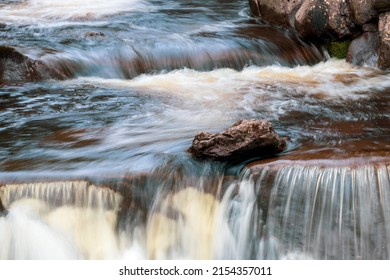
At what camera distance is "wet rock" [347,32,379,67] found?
→ 31.8 feet

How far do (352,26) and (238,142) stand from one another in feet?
16.5

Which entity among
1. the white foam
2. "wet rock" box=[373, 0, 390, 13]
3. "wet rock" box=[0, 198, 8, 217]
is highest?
"wet rock" box=[373, 0, 390, 13]

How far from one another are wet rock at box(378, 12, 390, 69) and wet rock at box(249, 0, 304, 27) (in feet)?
6.15

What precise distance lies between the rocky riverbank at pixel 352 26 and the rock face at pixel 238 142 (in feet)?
14.1

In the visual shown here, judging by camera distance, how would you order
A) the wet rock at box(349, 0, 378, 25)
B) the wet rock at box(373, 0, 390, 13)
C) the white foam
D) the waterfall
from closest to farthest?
the waterfall, the wet rock at box(373, 0, 390, 13), the wet rock at box(349, 0, 378, 25), the white foam

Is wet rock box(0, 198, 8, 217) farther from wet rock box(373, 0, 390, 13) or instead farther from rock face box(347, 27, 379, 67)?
wet rock box(373, 0, 390, 13)

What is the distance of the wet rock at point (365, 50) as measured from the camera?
9680 millimetres

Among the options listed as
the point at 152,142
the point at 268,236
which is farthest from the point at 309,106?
the point at 268,236

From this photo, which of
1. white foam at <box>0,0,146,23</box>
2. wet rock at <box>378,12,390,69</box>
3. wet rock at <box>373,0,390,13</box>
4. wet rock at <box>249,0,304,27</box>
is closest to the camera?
wet rock at <box>378,12,390,69</box>

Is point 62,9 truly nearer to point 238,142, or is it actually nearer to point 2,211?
point 2,211

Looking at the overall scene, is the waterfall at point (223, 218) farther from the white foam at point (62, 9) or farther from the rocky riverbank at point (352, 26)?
the white foam at point (62, 9)

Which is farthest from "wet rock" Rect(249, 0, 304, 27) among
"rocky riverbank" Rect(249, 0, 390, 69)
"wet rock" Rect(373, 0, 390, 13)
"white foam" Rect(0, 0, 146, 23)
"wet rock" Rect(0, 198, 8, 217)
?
"wet rock" Rect(0, 198, 8, 217)

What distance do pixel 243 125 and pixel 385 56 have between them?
4490 millimetres

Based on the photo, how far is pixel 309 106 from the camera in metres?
7.58
